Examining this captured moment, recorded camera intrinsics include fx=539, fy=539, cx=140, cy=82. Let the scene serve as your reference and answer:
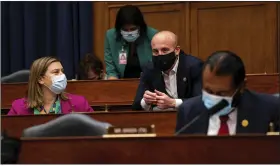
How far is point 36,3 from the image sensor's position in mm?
4383

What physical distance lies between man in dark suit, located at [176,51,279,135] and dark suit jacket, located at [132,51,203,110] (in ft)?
2.15

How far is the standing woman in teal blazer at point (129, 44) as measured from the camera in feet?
9.73

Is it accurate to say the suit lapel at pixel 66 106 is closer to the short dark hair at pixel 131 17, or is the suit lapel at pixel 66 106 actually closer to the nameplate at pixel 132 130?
the short dark hair at pixel 131 17

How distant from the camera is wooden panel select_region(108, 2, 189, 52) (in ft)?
13.2

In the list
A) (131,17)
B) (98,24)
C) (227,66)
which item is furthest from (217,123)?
(98,24)

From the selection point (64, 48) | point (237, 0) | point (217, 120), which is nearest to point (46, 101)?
point (217, 120)

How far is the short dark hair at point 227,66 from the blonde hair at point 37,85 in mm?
1103

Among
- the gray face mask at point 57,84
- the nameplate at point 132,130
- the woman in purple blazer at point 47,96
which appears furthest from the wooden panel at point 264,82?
the nameplate at point 132,130

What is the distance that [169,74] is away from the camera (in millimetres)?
→ 2428

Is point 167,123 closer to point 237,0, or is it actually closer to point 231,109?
point 231,109

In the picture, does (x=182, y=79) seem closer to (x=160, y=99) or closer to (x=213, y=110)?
(x=160, y=99)

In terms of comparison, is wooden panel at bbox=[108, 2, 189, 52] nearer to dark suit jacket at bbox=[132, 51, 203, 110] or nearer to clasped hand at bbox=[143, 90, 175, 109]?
dark suit jacket at bbox=[132, 51, 203, 110]

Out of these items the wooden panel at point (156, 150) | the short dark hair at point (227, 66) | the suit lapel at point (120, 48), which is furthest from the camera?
the suit lapel at point (120, 48)

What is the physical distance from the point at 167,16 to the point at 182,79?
1755 millimetres
